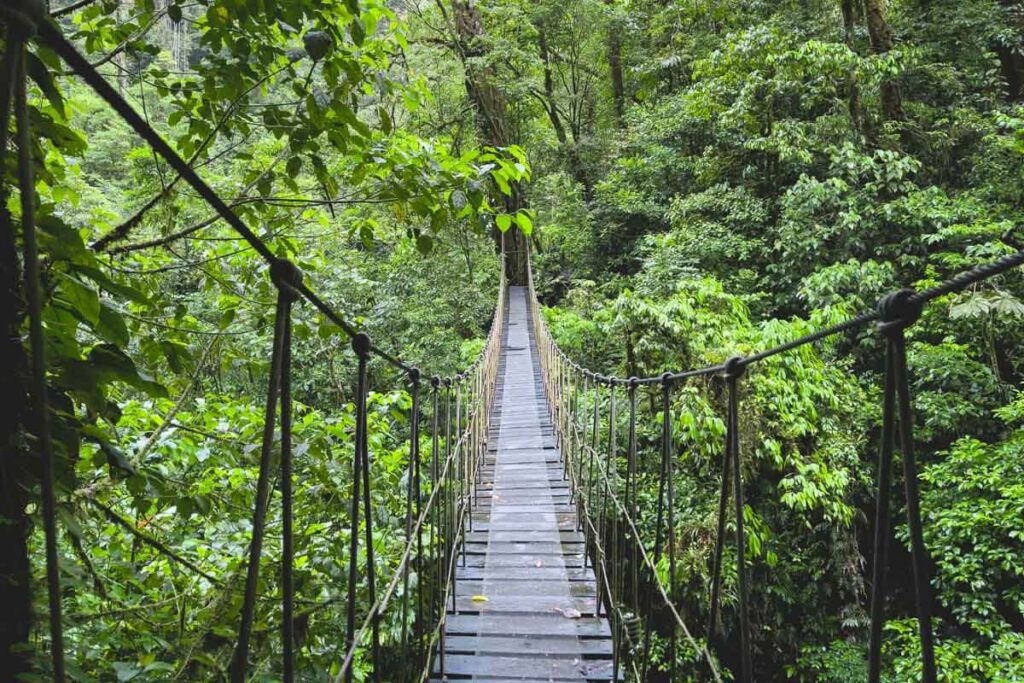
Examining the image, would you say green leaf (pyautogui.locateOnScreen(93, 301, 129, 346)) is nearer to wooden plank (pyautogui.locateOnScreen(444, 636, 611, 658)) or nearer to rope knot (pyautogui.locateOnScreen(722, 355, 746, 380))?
rope knot (pyautogui.locateOnScreen(722, 355, 746, 380))

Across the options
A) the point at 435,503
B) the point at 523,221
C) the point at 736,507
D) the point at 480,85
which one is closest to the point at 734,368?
the point at 736,507

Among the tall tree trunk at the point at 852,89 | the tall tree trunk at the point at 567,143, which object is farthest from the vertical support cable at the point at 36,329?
the tall tree trunk at the point at 567,143

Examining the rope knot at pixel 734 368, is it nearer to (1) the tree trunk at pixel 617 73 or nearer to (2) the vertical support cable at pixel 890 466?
(2) the vertical support cable at pixel 890 466

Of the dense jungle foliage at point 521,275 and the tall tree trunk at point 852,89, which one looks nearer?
the dense jungle foliage at point 521,275

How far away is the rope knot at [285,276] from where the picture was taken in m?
0.69

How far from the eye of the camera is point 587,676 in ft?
5.99

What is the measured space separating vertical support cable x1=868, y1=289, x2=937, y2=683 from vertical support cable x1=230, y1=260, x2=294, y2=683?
572 mm

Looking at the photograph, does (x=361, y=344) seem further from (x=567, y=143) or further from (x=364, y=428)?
(x=567, y=143)

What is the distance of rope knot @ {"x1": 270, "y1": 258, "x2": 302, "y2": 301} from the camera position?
2.26ft

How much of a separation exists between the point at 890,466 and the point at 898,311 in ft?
0.49

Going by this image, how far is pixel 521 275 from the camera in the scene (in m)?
11.3

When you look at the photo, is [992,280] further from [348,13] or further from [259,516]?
[259,516]

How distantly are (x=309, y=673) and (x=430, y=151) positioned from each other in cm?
125

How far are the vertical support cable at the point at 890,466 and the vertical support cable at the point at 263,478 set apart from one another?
572 mm
